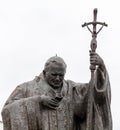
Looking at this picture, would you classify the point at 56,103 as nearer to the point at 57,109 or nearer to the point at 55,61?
the point at 57,109

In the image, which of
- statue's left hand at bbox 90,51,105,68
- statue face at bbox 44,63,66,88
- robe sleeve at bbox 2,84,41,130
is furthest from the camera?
statue face at bbox 44,63,66,88

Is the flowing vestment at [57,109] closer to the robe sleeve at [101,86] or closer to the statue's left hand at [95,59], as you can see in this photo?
the robe sleeve at [101,86]

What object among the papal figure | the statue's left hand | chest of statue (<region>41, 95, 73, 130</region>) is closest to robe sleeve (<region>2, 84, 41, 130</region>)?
the papal figure

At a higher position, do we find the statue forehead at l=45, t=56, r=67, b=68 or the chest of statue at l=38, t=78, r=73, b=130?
the statue forehead at l=45, t=56, r=67, b=68

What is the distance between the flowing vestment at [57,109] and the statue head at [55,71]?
0.52 ft

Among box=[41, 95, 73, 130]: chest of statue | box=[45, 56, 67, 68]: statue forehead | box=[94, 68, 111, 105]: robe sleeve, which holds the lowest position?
box=[41, 95, 73, 130]: chest of statue

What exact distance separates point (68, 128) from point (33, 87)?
1215 millimetres

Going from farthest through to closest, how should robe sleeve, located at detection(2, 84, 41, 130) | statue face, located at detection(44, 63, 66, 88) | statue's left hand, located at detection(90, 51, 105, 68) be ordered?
1. statue face, located at detection(44, 63, 66, 88)
2. robe sleeve, located at detection(2, 84, 41, 130)
3. statue's left hand, located at detection(90, 51, 105, 68)

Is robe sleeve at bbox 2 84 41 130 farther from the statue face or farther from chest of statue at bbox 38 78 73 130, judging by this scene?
the statue face

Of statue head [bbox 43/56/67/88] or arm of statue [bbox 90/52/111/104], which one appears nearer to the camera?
arm of statue [bbox 90/52/111/104]

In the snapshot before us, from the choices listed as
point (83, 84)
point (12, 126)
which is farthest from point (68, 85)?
point (12, 126)

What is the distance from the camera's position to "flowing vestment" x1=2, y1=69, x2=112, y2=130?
16.5 m

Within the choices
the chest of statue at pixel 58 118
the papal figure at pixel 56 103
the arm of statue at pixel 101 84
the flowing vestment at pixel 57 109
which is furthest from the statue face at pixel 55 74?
the arm of statue at pixel 101 84

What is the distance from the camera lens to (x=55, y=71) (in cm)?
1673
